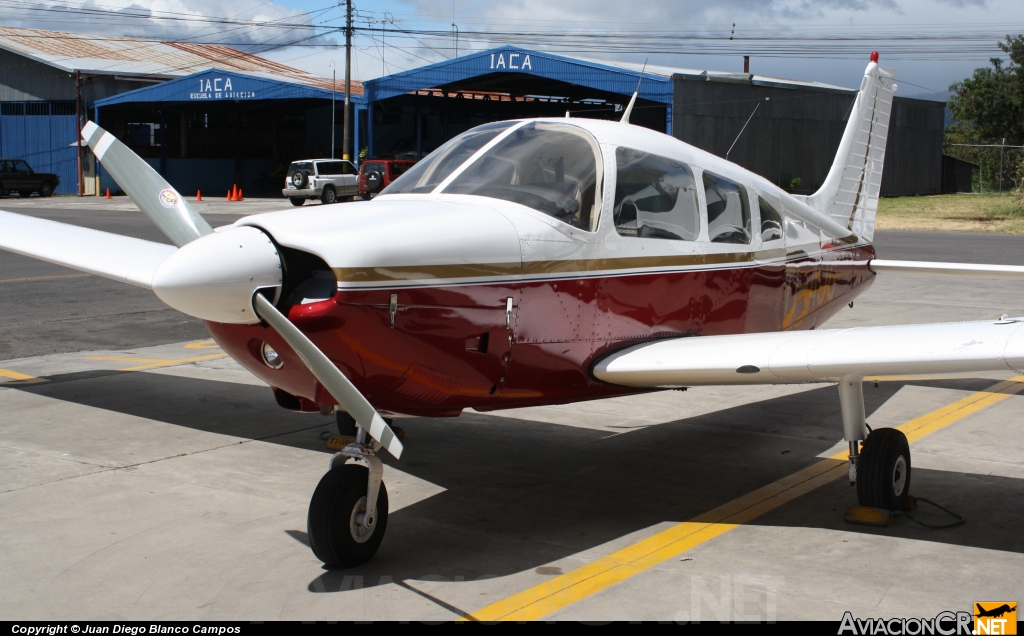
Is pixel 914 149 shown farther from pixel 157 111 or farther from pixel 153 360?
pixel 153 360

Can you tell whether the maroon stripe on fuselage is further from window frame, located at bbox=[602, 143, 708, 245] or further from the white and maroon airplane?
window frame, located at bbox=[602, 143, 708, 245]

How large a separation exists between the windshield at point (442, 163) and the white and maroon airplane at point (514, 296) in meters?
0.02

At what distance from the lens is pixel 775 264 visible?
7.32 metres

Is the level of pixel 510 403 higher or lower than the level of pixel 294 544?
higher

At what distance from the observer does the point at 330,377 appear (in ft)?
14.6

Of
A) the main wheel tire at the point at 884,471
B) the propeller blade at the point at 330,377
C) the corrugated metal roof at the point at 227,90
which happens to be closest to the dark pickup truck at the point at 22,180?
the corrugated metal roof at the point at 227,90

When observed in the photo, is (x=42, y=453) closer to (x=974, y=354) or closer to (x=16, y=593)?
(x=16, y=593)

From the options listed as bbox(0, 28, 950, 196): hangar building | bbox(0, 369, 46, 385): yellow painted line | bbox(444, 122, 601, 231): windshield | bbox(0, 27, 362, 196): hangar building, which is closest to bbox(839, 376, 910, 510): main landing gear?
bbox(444, 122, 601, 231): windshield

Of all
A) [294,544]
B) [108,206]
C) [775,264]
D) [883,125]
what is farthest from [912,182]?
[294,544]

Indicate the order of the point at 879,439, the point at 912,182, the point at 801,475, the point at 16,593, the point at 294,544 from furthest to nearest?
the point at 912,182 → the point at 801,475 → the point at 879,439 → the point at 294,544 → the point at 16,593

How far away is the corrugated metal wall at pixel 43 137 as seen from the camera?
54.1 meters

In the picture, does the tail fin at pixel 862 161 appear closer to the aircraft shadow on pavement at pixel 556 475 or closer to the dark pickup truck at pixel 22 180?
the aircraft shadow on pavement at pixel 556 475

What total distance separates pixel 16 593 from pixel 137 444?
9.34 feet

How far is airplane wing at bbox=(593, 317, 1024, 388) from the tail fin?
4.03 metres
